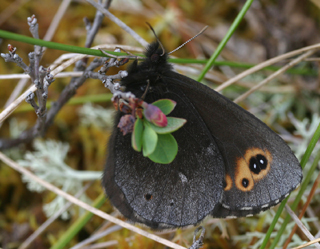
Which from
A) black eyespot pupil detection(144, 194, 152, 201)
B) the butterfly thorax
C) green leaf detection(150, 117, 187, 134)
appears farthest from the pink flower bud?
black eyespot pupil detection(144, 194, 152, 201)

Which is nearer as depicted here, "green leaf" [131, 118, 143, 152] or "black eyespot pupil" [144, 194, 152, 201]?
"green leaf" [131, 118, 143, 152]

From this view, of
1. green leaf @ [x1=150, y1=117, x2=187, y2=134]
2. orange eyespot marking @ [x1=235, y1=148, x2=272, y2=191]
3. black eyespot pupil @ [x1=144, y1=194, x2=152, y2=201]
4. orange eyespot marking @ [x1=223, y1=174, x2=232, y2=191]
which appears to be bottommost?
black eyespot pupil @ [x1=144, y1=194, x2=152, y2=201]

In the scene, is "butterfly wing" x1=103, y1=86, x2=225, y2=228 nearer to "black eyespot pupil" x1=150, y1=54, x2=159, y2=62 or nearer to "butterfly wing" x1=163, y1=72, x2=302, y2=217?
"butterfly wing" x1=163, y1=72, x2=302, y2=217

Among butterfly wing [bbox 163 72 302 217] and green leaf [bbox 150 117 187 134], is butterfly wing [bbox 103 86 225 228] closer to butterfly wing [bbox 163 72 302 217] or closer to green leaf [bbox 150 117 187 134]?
butterfly wing [bbox 163 72 302 217]

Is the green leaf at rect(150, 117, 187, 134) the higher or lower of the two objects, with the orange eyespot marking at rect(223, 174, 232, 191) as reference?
higher

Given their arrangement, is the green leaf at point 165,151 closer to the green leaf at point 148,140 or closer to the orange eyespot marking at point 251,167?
the green leaf at point 148,140

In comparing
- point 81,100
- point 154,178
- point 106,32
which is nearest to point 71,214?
point 81,100

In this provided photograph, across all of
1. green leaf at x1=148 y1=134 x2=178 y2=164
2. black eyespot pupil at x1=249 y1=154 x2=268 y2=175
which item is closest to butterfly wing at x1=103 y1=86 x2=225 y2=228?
black eyespot pupil at x1=249 y1=154 x2=268 y2=175

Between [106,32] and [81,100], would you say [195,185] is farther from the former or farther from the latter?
[106,32]

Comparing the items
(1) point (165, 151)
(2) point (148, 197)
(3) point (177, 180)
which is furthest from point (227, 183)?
(1) point (165, 151)
